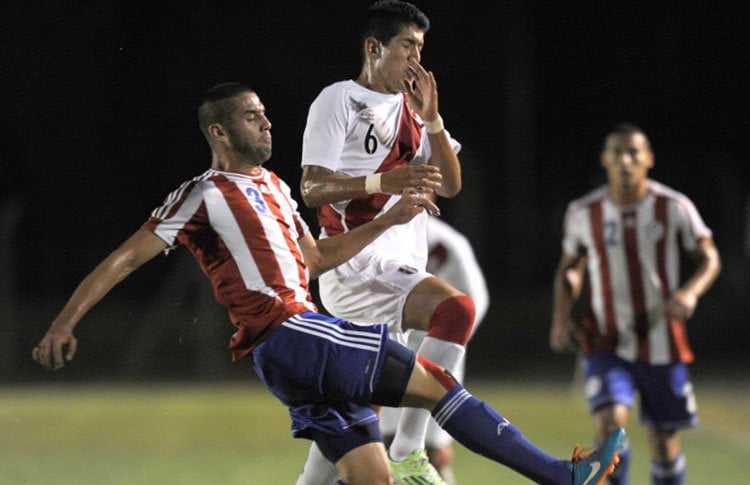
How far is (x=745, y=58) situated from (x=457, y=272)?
1742cm

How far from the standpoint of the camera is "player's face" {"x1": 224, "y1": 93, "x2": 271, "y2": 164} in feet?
17.9

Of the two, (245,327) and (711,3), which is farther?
(711,3)

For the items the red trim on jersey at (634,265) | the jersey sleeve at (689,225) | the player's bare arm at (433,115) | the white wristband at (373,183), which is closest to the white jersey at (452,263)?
the red trim on jersey at (634,265)

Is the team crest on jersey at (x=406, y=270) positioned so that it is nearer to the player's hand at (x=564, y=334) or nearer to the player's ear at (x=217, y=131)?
the player's ear at (x=217, y=131)

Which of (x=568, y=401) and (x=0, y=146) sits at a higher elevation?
(x=0, y=146)

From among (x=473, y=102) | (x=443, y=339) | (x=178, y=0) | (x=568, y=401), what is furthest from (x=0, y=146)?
(x=443, y=339)

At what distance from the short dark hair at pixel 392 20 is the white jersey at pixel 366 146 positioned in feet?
0.83

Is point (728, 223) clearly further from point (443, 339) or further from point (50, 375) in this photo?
→ point (443, 339)

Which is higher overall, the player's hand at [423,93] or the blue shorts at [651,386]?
the player's hand at [423,93]

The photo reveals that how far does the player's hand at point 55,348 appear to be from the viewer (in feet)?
16.4

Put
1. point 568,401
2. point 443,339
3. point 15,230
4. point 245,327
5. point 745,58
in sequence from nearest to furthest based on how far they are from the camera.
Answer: point 245,327
point 443,339
point 568,401
point 15,230
point 745,58

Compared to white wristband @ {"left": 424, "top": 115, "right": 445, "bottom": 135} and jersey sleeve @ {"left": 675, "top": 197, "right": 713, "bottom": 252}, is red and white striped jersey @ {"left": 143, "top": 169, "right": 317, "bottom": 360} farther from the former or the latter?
jersey sleeve @ {"left": 675, "top": 197, "right": 713, "bottom": 252}

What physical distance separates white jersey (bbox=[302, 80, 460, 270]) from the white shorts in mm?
92

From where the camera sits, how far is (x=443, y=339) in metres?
5.73
